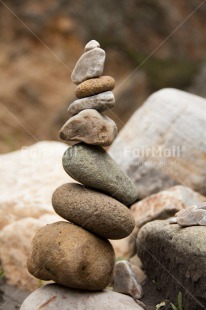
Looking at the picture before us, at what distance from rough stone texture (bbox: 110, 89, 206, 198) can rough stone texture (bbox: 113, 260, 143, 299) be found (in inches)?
61.8

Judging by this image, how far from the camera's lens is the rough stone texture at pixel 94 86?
464 centimetres

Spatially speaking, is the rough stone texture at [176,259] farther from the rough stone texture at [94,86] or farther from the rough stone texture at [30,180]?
the rough stone texture at [30,180]

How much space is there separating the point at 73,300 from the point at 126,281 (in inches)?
23.8

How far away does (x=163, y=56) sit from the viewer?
1167cm

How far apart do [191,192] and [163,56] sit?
6202 millimetres

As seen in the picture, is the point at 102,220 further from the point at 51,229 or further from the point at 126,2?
the point at 126,2

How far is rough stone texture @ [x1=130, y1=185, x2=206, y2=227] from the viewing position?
5.63 metres

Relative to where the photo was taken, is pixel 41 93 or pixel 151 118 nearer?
pixel 151 118

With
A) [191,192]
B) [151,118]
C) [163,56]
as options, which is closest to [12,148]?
[163,56]

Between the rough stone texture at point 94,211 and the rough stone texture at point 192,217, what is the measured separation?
40cm

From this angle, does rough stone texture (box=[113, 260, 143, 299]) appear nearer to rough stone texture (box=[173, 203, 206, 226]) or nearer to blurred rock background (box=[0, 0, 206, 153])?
rough stone texture (box=[173, 203, 206, 226])

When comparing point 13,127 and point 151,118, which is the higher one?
point 151,118

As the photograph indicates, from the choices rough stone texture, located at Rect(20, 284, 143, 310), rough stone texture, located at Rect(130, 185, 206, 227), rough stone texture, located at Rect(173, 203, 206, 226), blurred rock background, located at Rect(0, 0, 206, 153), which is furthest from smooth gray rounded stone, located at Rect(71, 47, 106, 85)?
blurred rock background, located at Rect(0, 0, 206, 153)

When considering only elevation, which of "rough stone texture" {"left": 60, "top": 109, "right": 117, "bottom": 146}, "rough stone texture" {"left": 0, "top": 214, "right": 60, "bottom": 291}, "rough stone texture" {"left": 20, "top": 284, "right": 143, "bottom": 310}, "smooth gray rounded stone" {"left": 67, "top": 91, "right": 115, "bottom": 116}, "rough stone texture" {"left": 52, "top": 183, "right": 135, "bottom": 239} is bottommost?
"rough stone texture" {"left": 0, "top": 214, "right": 60, "bottom": 291}
